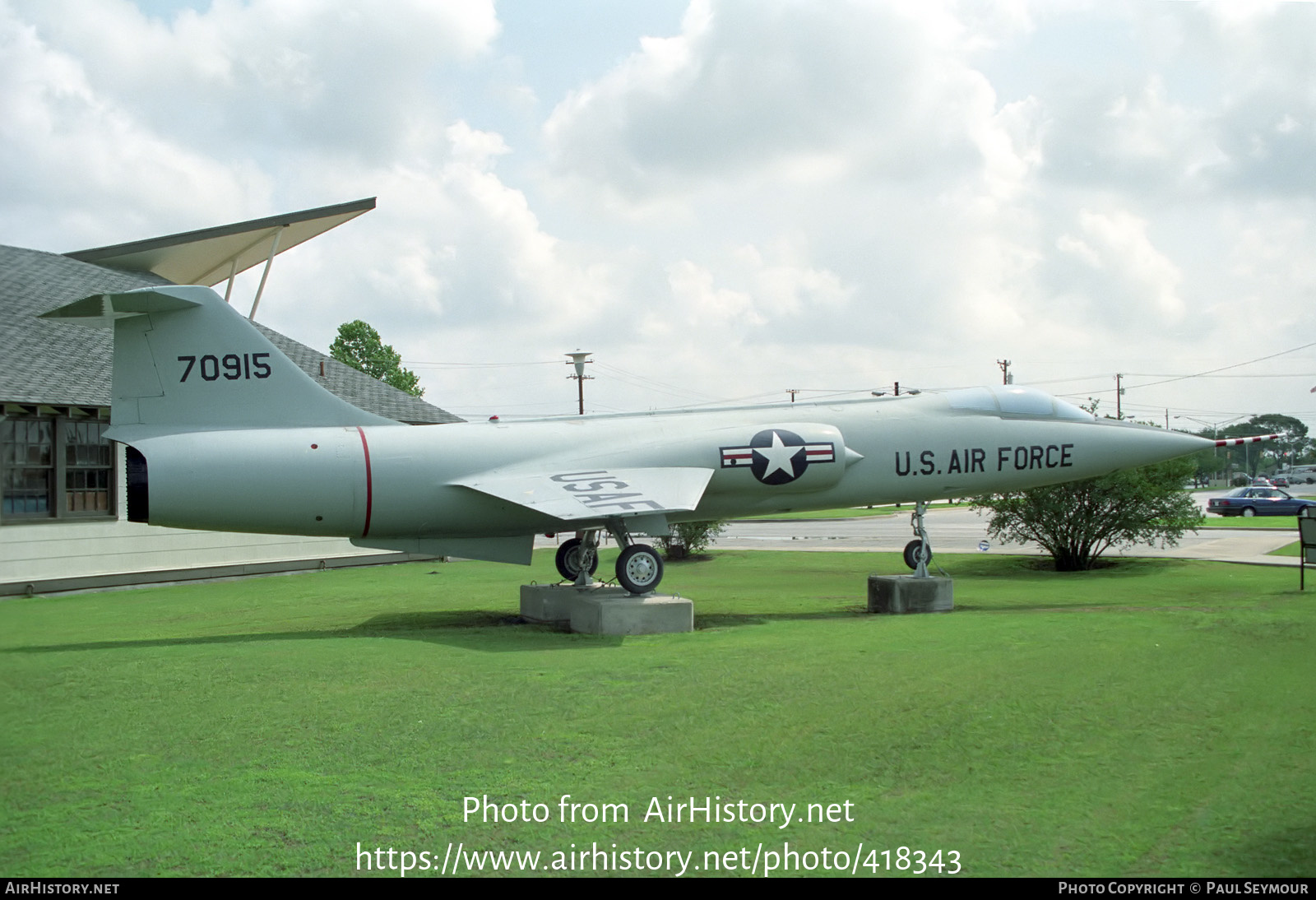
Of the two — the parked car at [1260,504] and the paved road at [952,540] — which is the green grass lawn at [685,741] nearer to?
the paved road at [952,540]

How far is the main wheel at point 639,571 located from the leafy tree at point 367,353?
59430 mm

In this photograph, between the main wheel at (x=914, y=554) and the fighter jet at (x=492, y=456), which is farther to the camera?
the main wheel at (x=914, y=554)

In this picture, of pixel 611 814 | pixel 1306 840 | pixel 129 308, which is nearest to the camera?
pixel 1306 840

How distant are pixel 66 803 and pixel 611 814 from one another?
2963 mm

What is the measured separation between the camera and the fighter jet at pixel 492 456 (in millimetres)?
12047

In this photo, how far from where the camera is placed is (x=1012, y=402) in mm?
15492

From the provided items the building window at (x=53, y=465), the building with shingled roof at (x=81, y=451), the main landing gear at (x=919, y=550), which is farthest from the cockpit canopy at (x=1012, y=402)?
the building window at (x=53, y=465)

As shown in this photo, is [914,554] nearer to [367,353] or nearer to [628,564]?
[628,564]

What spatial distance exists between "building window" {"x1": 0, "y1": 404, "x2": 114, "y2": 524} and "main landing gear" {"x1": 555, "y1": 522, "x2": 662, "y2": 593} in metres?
10.5

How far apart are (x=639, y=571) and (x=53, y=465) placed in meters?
12.2

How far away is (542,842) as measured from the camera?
4934 millimetres

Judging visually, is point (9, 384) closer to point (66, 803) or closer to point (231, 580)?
point (231, 580)
